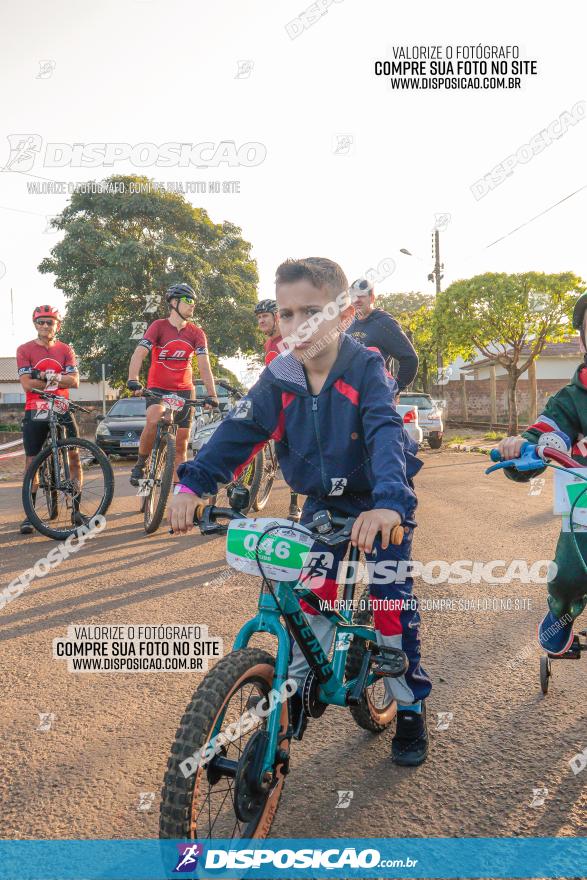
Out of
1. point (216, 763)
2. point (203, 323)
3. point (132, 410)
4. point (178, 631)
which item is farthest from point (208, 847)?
point (203, 323)

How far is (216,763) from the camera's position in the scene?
1.87 metres

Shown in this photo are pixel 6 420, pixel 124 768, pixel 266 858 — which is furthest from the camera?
pixel 6 420

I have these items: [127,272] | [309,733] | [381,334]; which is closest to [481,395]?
[127,272]

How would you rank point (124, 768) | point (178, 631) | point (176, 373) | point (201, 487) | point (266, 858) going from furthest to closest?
point (176, 373)
point (178, 631)
point (124, 768)
point (201, 487)
point (266, 858)

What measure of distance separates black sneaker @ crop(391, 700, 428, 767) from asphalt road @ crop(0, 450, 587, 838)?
0.05m

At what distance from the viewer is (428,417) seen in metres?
19.7

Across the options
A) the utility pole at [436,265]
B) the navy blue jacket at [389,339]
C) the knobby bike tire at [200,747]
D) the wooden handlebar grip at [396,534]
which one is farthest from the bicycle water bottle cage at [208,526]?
the utility pole at [436,265]

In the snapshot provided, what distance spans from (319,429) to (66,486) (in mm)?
4685

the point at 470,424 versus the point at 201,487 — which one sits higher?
the point at 201,487

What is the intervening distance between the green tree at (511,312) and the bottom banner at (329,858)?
72.2 feet

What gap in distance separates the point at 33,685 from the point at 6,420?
30.6 m

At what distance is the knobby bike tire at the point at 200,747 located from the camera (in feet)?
5.57

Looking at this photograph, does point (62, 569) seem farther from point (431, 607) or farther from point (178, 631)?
point (431, 607)

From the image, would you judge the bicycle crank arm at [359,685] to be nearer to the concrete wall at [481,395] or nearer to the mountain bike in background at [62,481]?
the mountain bike in background at [62,481]
